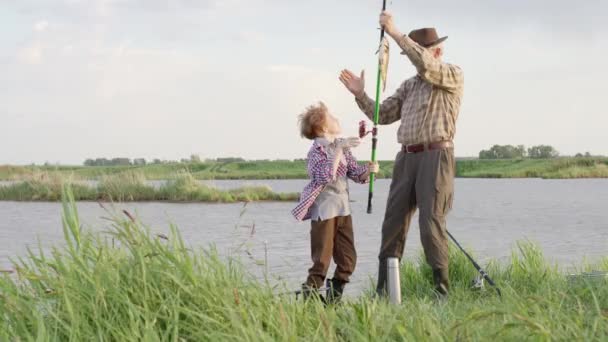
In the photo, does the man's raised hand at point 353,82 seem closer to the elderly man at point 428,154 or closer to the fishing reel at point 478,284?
the elderly man at point 428,154

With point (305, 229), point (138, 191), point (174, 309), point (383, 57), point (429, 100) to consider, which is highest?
point (383, 57)

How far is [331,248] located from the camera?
5.32 metres

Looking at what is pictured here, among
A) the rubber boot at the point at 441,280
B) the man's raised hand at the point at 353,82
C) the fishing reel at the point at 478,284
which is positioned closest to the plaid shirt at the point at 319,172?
the man's raised hand at the point at 353,82

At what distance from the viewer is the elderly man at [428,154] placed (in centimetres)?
530

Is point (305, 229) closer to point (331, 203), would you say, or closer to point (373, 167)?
point (331, 203)

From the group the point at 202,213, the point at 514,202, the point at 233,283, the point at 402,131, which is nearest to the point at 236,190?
the point at 202,213

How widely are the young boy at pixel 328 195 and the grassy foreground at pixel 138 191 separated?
16759mm

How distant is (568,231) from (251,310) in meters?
11.9

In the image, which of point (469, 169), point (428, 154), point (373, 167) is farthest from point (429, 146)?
point (469, 169)

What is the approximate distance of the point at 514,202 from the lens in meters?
24.8

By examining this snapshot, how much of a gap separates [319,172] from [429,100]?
3.23ft

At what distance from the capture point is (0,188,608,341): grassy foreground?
3115 mm

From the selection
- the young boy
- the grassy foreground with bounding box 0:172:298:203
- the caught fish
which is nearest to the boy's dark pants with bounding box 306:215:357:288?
the young boy

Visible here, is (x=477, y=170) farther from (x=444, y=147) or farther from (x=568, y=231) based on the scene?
(x=444, y=147)
